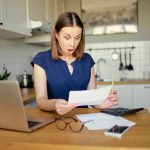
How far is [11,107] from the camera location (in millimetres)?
873

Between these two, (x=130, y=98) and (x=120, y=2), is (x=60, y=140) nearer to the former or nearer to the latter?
(x=130, y=98)

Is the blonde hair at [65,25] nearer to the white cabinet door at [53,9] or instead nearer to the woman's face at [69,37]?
the woman's face at [69,37]

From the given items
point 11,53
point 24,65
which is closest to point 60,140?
point 11,53

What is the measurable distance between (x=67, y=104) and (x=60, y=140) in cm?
22

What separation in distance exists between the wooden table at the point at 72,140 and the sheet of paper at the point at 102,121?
0.04m

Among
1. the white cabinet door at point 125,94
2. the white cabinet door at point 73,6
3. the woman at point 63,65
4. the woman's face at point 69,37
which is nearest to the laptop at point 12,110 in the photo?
the woman at point 63,65

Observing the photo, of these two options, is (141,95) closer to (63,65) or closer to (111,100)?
(63,65)

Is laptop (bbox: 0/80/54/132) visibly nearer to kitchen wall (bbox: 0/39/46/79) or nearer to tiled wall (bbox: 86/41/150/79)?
kitchen wall (bbox: 0/39/46/79)

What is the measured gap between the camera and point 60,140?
78 centimetres

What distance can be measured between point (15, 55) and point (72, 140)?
2241mm

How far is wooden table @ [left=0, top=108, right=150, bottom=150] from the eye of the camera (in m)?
0.73

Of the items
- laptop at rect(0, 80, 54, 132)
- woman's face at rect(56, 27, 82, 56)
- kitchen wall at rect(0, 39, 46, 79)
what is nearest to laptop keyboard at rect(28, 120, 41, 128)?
laptop at rect(0, 80, 54, 132)

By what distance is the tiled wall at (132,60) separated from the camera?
3561 millimetres

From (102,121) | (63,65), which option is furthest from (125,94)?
(102,121)
